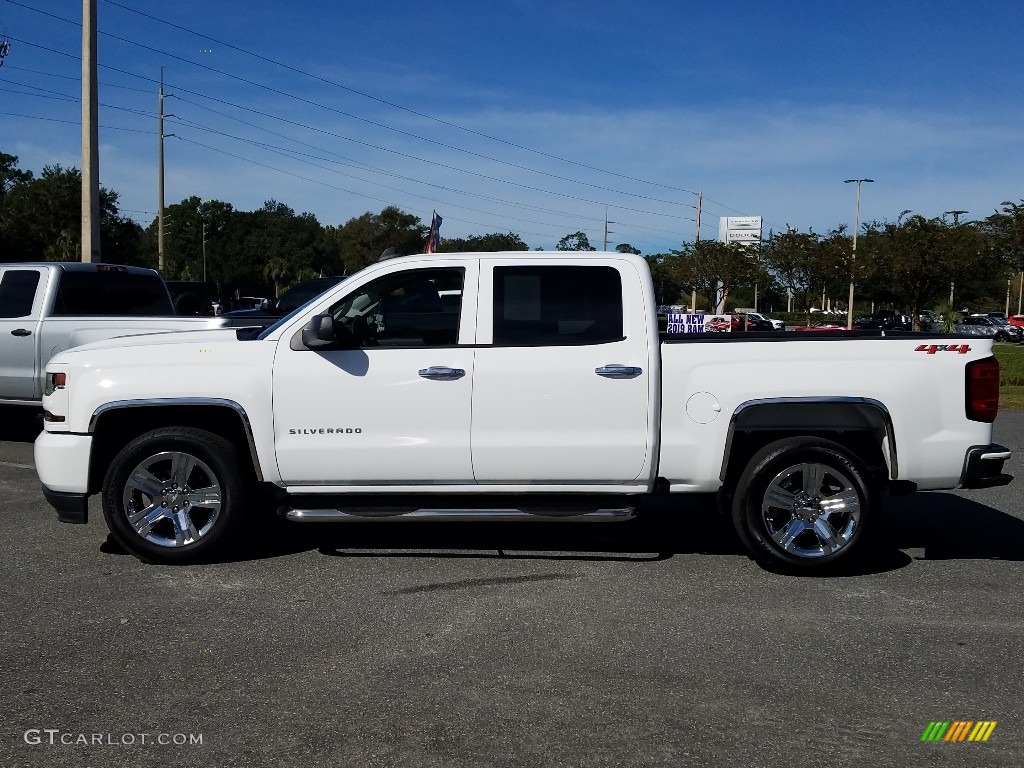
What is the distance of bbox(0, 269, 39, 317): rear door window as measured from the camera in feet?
35.5

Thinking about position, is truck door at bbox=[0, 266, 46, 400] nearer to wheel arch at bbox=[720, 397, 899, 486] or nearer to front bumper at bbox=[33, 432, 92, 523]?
front bumper at bbox=[33, 432, 92, 523]

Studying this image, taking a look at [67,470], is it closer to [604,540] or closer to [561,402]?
[561,402]

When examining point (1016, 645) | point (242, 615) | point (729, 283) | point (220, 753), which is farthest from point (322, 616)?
point (729, 283)

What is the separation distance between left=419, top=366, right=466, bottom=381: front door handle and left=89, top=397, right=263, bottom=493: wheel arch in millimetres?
1125

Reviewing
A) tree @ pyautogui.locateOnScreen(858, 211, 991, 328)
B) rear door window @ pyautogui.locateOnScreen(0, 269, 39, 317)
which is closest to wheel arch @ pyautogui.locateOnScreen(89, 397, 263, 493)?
rear door window @ pyautogui.locateOnScreen(0, 269, 39, 317)

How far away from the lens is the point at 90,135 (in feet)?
64.3

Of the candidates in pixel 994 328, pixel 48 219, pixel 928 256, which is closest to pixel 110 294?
pixel 928 256

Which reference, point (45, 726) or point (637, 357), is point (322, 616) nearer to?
point (45, 726)

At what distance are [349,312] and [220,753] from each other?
3.12 m

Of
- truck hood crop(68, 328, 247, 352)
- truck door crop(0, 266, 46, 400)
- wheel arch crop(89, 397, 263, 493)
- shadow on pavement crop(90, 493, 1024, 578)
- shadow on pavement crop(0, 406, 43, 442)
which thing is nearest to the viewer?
wheel arch crop(89, 397, 263, 493)

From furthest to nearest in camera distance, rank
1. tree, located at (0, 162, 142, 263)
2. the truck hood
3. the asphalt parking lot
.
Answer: tree, located at (0, 162, 142, 263) → the truck hood → the asphalt parking lot

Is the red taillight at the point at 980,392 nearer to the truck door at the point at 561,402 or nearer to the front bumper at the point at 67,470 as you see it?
the truck door at the point at 561,402

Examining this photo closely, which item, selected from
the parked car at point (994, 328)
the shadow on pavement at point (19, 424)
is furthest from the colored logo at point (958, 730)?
the parked car at point (994, 328)

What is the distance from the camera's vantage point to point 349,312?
6.27 m
